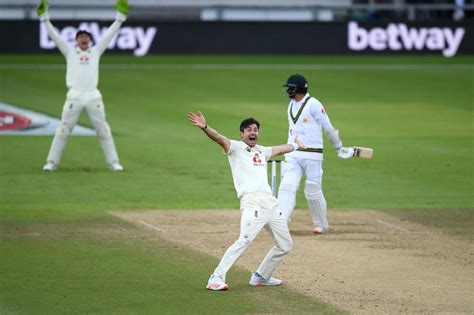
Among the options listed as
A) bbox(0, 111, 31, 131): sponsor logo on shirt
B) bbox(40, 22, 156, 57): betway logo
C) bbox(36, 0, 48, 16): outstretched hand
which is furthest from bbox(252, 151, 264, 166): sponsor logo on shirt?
bbox(40, 22, 156, 57): betway logo

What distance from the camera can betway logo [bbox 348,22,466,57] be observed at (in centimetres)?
4128

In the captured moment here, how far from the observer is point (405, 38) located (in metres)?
41.8

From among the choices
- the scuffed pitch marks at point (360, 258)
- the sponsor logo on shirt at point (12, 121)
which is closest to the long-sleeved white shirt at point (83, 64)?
the scuffed pitch marks at point (360, 258)

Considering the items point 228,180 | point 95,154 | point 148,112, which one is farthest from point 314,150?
point 148,112

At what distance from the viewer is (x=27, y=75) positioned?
1431 inches

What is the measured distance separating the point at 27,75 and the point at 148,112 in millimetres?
7028

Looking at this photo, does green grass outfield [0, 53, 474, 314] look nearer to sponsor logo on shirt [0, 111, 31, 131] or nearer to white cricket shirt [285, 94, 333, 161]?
sponsor logo on shirt [0, 111, 31, 131]

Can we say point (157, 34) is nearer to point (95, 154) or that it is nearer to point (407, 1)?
point (407, 1)

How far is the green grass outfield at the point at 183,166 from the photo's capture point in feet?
41.3

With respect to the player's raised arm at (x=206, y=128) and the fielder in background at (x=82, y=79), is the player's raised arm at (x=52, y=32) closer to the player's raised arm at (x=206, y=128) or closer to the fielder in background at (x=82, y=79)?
the fielder in background at (x=82, y=79)

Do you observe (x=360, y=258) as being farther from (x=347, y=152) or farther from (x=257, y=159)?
(x=257, y=159)

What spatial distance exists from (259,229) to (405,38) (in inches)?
1198

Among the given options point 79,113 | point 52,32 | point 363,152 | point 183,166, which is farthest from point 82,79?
point 363,152

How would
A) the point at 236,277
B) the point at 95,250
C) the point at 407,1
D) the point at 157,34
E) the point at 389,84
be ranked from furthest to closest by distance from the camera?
1. the point at 407,1
2. the point at 157,34
3. the point at 389,84
4. the point at 95,250
5. the point at 236,277
